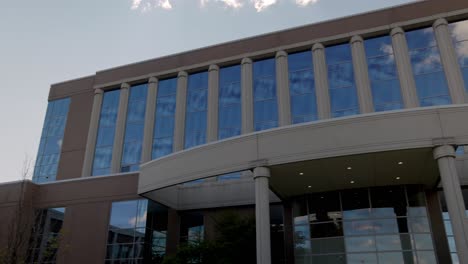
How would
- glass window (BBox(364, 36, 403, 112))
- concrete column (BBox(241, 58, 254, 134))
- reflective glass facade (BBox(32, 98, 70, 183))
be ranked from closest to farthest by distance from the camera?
1. glass window (BBox(364, 36, 403, 112))
2. concrete column (BBox(241, 58, 254, 134))
3. reflective glass facade (BBox(32, 98, 70, 183))

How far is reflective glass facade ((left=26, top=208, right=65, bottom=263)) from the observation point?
28.3 meters

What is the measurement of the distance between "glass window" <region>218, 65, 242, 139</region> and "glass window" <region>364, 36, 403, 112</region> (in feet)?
31.5

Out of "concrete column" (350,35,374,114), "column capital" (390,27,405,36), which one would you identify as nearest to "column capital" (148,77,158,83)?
"concrete column" (350,35,374,114)

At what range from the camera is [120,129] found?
114 ft

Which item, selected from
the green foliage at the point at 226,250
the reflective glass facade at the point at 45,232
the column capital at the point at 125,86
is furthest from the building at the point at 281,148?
the green foliage at the point at 226,250

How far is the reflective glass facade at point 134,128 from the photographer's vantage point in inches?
1321

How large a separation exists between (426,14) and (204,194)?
19.6 m

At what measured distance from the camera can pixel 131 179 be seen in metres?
28.1

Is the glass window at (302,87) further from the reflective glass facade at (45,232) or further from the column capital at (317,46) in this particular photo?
the reflective glass facade at (45,232)

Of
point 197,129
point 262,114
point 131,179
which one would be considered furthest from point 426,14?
point 131,179

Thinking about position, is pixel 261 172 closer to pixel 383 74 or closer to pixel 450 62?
pixel 383 74

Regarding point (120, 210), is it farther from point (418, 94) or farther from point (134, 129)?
point (418, 94)

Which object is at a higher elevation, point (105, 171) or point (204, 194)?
point (105, 171)

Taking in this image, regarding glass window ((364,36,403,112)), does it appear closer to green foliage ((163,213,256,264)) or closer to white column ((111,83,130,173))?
green foliage ((163,213,256,264))
